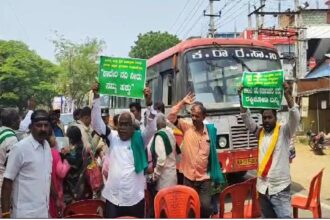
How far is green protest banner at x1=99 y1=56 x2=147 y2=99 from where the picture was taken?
4.87 meters

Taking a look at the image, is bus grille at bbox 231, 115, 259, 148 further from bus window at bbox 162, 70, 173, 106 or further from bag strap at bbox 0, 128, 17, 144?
bag strap at bbox 0, 128, 17, 144

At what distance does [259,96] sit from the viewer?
5.10 m

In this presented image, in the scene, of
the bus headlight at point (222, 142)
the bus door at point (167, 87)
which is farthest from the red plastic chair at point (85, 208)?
the bus door at point (167, 87)

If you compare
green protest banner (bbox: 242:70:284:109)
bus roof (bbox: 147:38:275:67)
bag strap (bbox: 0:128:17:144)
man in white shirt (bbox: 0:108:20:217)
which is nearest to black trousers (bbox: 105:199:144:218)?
man in white shirt (bbox: 0:108:20:217)

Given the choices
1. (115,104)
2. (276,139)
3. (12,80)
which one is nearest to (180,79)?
(276,139)

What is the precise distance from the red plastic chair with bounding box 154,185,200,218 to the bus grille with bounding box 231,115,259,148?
3.87 metres

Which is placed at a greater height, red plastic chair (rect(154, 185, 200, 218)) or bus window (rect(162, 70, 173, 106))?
bus window (rect(162, 70, 173, 106))

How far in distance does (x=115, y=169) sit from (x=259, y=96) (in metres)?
1.74

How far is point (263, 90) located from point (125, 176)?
1757 millimetres

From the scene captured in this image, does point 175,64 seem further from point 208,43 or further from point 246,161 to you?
point 246,161

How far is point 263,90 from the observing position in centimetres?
507

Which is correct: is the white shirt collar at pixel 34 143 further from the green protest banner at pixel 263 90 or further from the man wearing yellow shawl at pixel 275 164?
the green protest banner at pixel 263 90

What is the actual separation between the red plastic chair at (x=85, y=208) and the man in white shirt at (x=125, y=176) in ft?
0.43

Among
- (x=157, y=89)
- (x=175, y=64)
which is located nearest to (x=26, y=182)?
(x=175, y=64)
